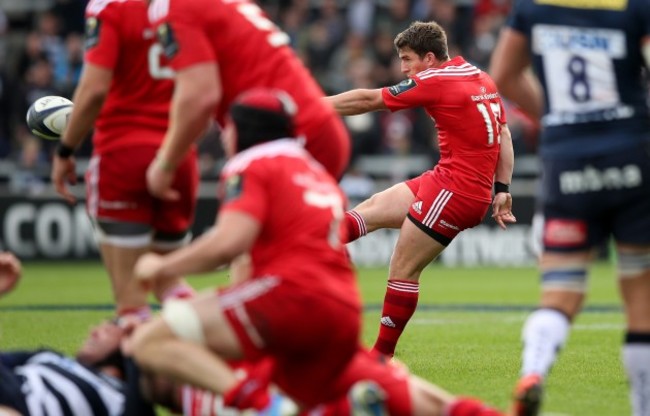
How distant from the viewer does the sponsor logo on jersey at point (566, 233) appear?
235 inches

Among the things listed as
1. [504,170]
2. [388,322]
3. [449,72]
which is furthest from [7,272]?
[504,170]

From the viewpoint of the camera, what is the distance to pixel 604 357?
9398 millimetres

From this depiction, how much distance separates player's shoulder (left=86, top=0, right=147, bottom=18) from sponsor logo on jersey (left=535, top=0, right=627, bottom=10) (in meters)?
2.38

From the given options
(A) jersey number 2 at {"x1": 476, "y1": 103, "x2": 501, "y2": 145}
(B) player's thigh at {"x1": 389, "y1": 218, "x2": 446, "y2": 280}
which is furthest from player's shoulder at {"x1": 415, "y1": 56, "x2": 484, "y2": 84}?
(B) player's thigh at {"x1": 389, "y1": 218, "x2": 446, "y2": 280}

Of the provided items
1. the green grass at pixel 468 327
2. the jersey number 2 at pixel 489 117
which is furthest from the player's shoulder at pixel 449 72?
the green grass at pixel 468 327

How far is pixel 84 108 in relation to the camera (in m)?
6.88

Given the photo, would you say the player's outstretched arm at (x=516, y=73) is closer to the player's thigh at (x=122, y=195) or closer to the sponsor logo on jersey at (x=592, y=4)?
the sponsor logo on jersey at (x=592, y=4)

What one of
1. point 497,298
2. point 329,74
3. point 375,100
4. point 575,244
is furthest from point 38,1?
point 575,244

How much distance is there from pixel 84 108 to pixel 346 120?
1419 centimetres

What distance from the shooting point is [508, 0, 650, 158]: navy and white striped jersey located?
231 inches

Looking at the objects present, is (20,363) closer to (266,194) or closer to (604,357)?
(266,194)

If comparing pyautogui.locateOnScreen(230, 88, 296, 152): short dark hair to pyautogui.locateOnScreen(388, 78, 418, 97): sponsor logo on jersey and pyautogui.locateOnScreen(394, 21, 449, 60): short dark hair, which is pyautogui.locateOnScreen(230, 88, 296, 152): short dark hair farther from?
pyautogui.locateOnScreen(394, 21, 449, 60): short dark hair

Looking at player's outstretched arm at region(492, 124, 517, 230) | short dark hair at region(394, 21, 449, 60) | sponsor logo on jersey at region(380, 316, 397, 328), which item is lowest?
sponsor logo on jersey at region(380, 316, 397, 328)

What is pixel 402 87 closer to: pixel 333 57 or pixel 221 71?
pixel 221 71
